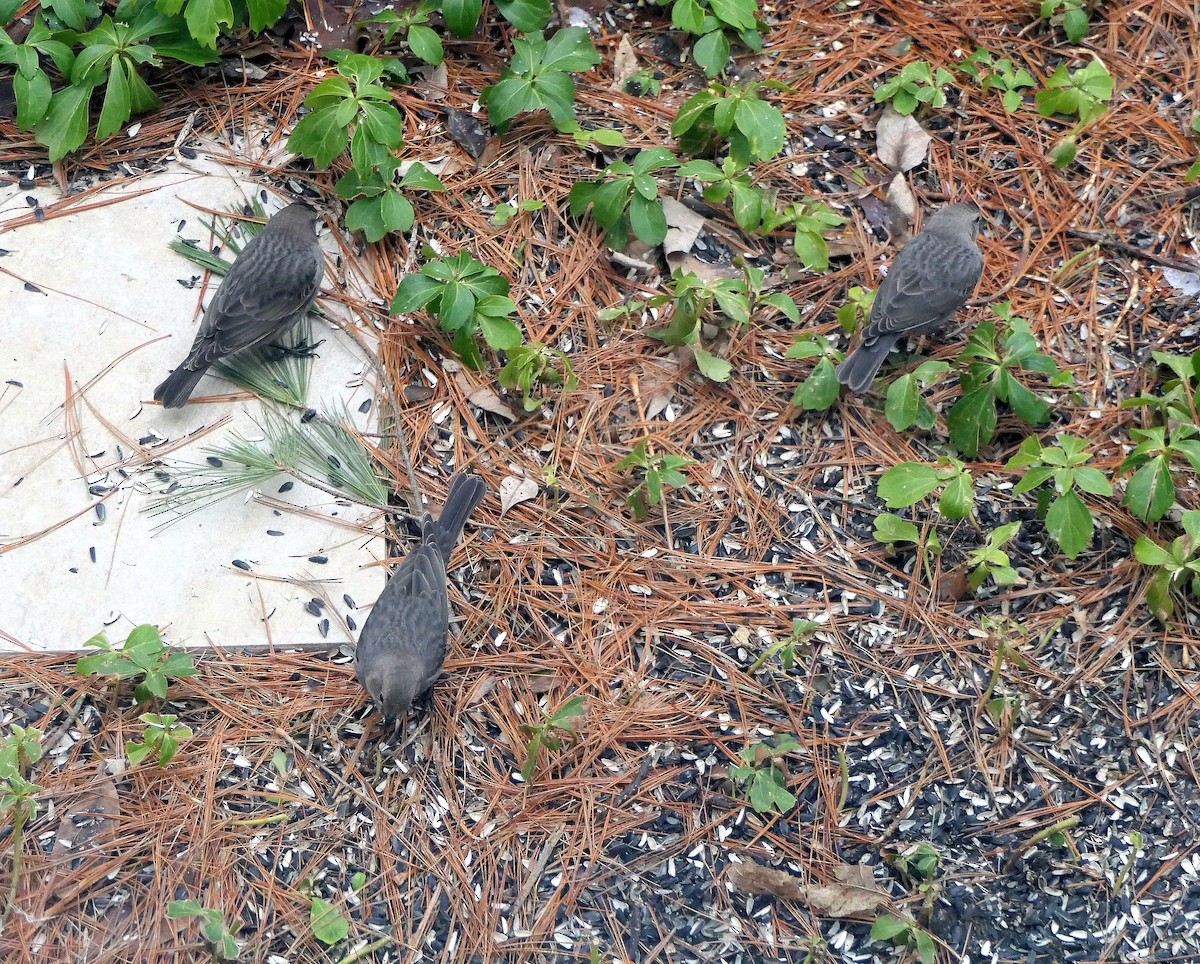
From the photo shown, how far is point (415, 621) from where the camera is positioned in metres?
3.83

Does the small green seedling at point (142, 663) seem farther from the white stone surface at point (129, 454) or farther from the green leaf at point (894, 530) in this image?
the green leaf at point (894, 530)

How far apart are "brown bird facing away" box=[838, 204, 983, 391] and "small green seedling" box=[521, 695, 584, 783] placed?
65.9 inches

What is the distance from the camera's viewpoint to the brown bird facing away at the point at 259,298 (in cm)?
436

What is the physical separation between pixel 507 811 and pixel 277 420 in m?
1.80

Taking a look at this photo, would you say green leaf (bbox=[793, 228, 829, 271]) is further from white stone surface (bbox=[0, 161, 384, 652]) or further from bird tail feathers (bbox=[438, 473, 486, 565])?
white stone surface (bbox=[0, 161, 384, 652])

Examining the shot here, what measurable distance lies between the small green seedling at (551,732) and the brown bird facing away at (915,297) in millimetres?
1675

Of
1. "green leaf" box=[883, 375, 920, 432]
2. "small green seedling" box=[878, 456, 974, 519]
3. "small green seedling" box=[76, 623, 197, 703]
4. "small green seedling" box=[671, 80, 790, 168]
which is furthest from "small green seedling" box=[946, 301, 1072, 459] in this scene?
"small green seedling" box=[76, 623, 197, 703]

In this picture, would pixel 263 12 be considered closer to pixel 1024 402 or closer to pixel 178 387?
pixel 178 387

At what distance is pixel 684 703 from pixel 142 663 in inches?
71.0

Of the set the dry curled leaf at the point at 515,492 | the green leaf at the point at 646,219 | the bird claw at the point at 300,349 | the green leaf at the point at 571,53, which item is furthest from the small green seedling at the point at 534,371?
the green leaf at the point at 571,53

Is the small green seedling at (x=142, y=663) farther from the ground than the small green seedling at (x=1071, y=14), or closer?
closer

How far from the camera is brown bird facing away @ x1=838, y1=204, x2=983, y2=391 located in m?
4.35

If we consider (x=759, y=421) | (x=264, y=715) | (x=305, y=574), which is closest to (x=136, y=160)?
(x=305, y=574)

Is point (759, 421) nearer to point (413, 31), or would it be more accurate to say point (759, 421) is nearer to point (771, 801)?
point (771, 801)
